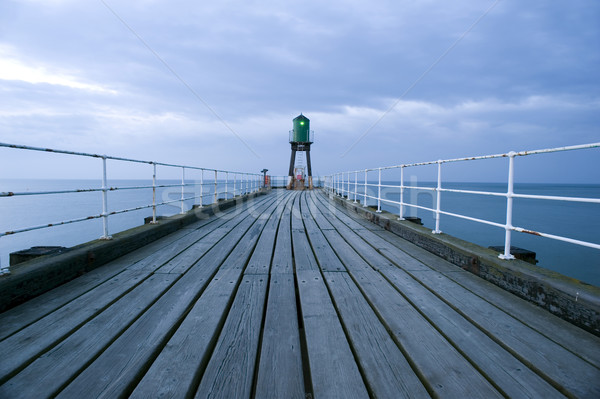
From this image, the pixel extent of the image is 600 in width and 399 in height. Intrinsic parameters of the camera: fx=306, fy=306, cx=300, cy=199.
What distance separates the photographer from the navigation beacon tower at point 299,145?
19797 mm

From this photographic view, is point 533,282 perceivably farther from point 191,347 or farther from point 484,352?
point 191,347

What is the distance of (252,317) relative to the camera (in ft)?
5.14

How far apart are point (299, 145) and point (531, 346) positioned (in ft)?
64.9

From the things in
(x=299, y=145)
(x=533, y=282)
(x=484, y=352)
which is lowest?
(x=484, y=352)

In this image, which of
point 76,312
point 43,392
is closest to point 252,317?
point 43,392

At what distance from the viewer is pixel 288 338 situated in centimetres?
137

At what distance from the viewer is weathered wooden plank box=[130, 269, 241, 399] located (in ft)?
3.44

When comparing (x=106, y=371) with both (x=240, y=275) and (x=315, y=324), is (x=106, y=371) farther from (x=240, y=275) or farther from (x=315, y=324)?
(x=240, y=275)

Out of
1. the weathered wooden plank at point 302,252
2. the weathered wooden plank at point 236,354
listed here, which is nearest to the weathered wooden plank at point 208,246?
the weathered wooden plank at point 302,252

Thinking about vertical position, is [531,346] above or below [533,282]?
below

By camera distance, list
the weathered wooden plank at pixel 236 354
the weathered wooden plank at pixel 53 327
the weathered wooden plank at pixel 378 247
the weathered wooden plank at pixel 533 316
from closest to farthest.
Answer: the weathered wooden plank at pixel 236 354 < the weathered wooden plank at pixel 53 327 < the weathered wooden plank at pixel 533 316 < the weathered wooden plank at pixel 378 247

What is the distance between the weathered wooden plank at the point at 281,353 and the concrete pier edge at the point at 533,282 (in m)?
1.36

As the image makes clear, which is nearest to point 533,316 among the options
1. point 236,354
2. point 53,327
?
point 236,354

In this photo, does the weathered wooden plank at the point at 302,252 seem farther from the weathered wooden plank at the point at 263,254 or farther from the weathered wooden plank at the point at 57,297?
the weathered wooden plank at the point at 57,297
